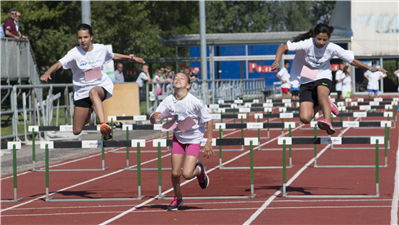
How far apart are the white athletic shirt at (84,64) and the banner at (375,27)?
3372 centimetres

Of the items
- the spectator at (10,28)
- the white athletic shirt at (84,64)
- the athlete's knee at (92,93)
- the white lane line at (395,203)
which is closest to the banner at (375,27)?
the spectator at (10,28)

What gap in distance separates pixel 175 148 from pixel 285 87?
15835 millimetres

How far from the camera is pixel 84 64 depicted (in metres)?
7.65

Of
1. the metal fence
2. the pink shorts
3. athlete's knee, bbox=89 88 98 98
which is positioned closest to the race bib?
athlete's knee, bbox=89 88 98 98

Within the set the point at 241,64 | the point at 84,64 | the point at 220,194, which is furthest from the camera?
the point at 241,64

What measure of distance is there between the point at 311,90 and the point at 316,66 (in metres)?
0.34

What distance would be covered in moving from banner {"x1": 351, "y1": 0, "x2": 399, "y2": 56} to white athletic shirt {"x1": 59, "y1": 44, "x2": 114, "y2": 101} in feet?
111

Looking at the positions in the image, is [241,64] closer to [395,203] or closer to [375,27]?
[375,27]

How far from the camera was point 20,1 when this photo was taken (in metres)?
26.9

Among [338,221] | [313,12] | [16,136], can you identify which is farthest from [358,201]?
[313,12]

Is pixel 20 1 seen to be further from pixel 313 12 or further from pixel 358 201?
pixel 313 12

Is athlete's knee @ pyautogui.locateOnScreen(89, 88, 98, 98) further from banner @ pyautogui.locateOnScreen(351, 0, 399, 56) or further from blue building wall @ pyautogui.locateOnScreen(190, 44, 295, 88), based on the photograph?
banner @ pyautogui.locateOnScreen(351, 0, 399, 56)

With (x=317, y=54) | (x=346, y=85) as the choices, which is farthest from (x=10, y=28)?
(x=346, y=85)

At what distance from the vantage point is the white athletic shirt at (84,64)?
764 centimetres
